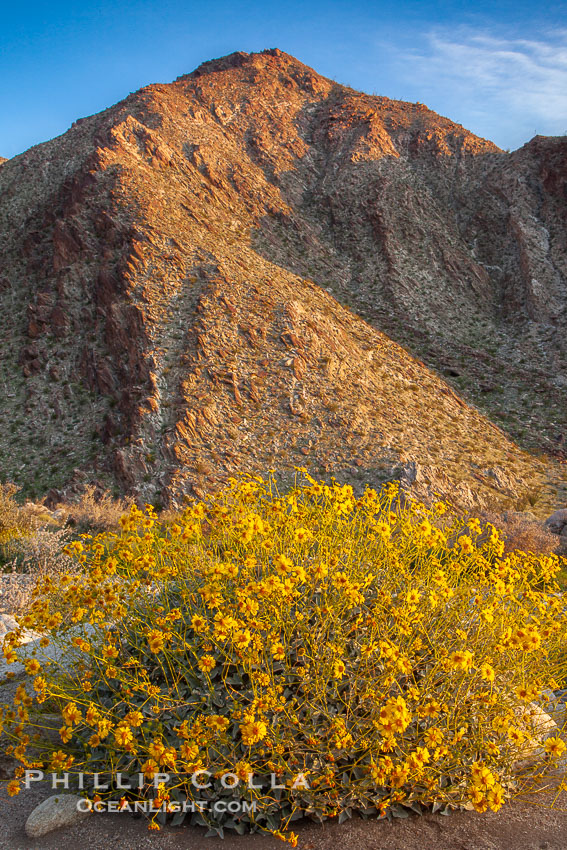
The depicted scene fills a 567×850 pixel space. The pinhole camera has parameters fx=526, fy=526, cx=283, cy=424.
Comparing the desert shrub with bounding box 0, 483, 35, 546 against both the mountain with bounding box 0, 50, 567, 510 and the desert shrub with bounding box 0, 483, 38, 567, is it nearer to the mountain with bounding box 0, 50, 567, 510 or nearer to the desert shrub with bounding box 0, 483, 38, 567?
the desert shrub with bounding box 0, 483, 38, 567

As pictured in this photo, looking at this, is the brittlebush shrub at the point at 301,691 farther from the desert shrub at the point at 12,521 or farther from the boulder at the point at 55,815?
the desert shrub at the point at 12,521

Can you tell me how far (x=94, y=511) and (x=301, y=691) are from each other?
9310 millimetres

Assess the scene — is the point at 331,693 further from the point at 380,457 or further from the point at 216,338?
the point at 216,338

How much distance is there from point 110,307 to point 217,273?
4.08 m

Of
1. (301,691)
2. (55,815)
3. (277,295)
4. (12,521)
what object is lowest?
(55,815)

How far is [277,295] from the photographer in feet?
65.1

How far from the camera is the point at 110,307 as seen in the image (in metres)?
18.4

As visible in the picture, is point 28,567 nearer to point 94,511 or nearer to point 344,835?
point 94,511

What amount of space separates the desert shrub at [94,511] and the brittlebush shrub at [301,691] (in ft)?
23.1

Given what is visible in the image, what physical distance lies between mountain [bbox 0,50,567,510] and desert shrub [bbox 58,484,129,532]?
2.29 ft

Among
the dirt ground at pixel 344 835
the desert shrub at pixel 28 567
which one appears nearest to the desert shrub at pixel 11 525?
the desert shrub at pixel 28 567

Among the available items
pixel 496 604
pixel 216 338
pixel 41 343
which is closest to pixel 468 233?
pixel 216 338

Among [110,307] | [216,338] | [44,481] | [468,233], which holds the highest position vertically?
[468,233]

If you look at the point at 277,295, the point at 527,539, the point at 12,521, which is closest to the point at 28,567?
the point at 12,521
